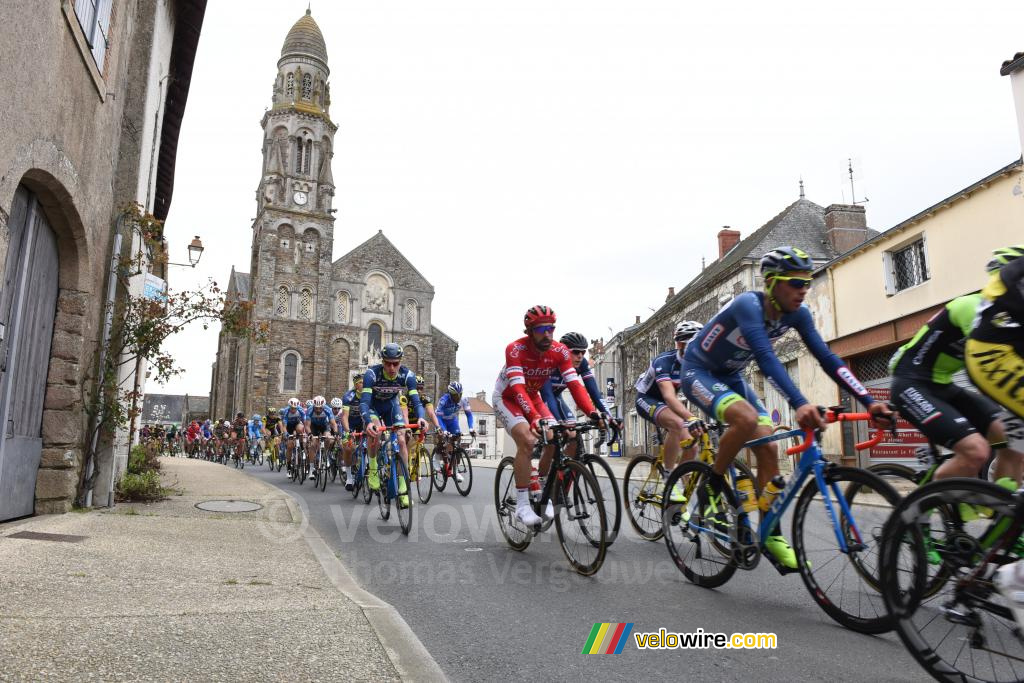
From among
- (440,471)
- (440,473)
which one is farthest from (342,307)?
(440,471)

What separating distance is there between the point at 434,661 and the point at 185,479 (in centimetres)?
1216

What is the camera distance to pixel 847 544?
3639mm

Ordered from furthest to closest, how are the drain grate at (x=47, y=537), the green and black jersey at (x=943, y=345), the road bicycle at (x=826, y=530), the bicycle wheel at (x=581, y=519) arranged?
the drain grate at (x=47, y=537)
the bicycle wheel at (x=581, y=519)
the green and black jersey at (x=943, y=345)
the road bicycle at (x=826, y=530)

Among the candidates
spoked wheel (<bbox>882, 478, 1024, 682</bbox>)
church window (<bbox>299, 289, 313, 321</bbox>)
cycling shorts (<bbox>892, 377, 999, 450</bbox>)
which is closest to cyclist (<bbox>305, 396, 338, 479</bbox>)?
cycling shorts (<bbox>892, 377, 999, 450</bbox>)

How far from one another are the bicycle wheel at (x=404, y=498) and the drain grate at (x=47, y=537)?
2837mm

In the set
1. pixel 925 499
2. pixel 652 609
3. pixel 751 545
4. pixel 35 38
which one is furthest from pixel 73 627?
pixel 35 38

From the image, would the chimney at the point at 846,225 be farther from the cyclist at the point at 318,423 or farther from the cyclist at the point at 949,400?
the cyclist at the point at 949,400

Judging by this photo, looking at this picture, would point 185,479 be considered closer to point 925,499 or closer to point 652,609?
point 652,609

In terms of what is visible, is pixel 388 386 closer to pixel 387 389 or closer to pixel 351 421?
pixel 387 389

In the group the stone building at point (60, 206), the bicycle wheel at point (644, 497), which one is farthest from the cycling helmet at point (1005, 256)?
the stone building at point (60, 206)

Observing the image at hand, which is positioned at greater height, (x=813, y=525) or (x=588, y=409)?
(x=588, y=409)

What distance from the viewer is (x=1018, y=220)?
46.3 feet

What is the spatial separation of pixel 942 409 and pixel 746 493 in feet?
4.12

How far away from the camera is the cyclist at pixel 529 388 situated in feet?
18.5
